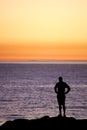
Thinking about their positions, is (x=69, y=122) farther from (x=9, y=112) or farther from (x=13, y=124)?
(x=9, y=112)

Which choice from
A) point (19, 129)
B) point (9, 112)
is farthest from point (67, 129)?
point (9, 112)

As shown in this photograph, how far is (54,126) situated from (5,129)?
6.52 ft

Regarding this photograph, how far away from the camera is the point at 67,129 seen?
14.6m

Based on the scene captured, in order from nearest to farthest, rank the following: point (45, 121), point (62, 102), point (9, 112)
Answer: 1. point (45, 121)
2. point (62, 102)
3. point (9, 112)

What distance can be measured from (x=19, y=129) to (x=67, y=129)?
191 cm

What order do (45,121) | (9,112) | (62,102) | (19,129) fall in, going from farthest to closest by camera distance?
(9,112) < (62,102) < (45,121) < (19,129)

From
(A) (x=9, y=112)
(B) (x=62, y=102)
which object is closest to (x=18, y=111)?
(A) (x=9, y=112)

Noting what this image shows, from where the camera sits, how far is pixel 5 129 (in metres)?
14.6

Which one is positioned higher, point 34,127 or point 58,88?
point 58,88

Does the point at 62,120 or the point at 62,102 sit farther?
the point at 62,102

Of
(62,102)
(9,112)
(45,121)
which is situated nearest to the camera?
(45,121)

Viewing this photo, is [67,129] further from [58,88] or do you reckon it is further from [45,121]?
[58,88]

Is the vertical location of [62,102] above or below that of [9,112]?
above

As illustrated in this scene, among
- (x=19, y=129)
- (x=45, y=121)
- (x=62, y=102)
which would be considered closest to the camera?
(x=19, y=129)
